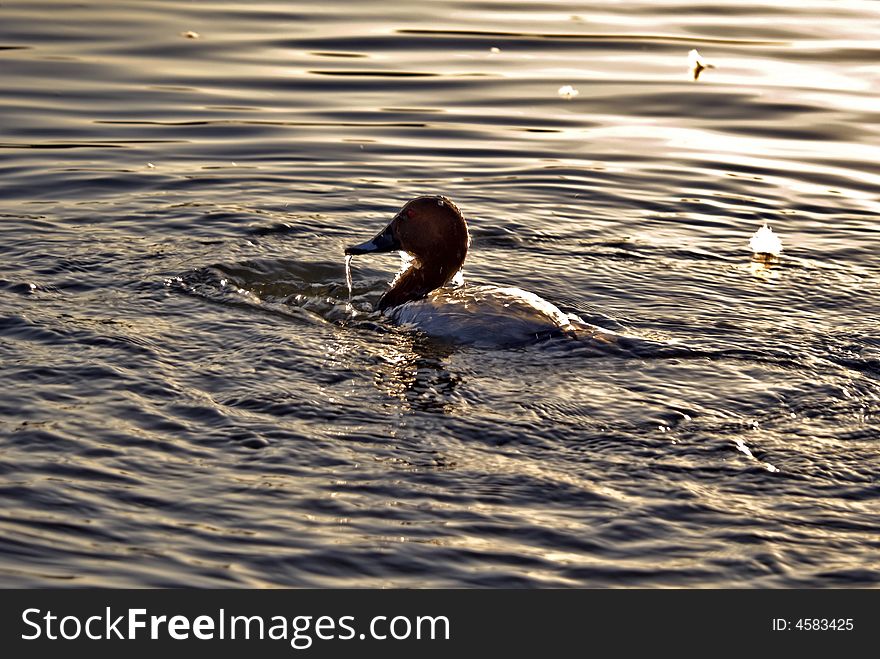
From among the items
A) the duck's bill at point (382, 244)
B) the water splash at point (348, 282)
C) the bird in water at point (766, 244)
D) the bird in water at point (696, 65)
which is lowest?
the water splash at point (348, 282)

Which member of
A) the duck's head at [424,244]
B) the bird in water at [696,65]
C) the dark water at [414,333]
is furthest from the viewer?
the bird in water at [696,65]

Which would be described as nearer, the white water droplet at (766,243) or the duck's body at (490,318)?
the duck's body at (490,318)

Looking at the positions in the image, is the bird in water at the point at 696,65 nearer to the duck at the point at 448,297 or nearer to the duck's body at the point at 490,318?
the duck at the point at 448,297

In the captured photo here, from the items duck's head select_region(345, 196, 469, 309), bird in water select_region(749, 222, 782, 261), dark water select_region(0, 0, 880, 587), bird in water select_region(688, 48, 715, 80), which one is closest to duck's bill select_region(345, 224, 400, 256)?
duck's head select_region(345, 196, 469, 309)

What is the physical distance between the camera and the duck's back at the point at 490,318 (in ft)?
26.3

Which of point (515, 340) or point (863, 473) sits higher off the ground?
point (515, 340)

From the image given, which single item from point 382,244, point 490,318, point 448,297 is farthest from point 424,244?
point 490,318

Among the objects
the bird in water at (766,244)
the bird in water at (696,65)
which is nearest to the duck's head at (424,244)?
the bird in water at (766,244)

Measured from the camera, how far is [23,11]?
51.2 ft

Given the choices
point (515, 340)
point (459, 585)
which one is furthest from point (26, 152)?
point (459, 585)

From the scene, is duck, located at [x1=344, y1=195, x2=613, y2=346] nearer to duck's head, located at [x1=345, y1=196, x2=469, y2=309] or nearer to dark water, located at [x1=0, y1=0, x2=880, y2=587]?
duck's head, located at [x1=345, y1=196, x2=469, y2=309]

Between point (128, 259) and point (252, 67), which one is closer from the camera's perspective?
point (128, 259)

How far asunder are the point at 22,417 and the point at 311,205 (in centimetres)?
445

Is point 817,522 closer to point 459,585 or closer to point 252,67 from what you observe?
point 459,585
